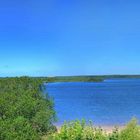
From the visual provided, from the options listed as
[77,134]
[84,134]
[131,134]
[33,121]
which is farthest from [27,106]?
[131,134]

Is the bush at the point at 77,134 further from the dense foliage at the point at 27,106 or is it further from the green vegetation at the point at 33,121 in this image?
the dense foliage at the point at 27,106

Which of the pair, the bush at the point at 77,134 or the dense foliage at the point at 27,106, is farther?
the dense foliage at the point at 27,106

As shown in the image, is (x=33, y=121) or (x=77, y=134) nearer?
(x=77, y=134)

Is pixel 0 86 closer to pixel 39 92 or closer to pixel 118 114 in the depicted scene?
pixel 39 92

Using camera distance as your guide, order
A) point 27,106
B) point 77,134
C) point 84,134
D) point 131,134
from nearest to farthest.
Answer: point 77,134
point 131,134
point 84,134
point 27,106

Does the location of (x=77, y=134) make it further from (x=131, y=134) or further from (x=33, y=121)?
(x=33, y=121)

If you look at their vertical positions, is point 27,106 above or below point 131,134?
above

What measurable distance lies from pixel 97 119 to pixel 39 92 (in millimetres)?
18752

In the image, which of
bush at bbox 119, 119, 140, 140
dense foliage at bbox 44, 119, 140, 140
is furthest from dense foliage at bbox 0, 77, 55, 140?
bush at bbox 119, 119, 140, 140

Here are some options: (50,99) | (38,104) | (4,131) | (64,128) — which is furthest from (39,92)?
(64,128)

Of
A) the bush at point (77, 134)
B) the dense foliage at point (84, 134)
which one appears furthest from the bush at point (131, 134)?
the bush at point (77, 134)

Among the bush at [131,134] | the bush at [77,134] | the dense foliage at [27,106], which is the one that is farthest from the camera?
the dense foliage at [27,106]

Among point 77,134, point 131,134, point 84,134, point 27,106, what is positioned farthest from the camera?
point 27,106

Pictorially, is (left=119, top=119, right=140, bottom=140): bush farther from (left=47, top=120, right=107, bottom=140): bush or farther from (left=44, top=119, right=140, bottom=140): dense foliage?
(left=47, top=120, right=107, bottom=140): bush
